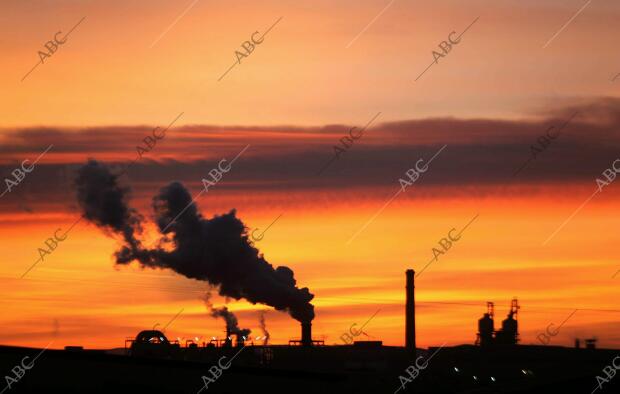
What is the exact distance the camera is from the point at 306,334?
265 ft

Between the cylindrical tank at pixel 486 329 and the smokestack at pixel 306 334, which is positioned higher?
the cylindrical tank at pixel 486 329

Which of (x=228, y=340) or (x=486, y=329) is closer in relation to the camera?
(x=228, y=340)

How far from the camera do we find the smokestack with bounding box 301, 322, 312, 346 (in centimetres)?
7981

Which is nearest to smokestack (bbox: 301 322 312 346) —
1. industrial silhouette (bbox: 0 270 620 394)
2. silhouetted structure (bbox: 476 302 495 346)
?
industrial silhouette (bbox: 0 270 620 394)

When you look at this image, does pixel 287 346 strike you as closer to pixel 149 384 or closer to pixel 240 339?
pixel 240 339

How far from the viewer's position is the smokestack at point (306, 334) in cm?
7981

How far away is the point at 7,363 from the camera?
4575cm

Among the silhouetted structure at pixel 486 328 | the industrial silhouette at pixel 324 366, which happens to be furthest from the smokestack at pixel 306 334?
the silhouetted structure at pixel 486 328

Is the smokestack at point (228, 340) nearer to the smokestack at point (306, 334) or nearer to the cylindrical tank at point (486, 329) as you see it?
the smokestack at point (306, 334)

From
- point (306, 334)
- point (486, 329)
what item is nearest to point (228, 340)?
point (306, 334)

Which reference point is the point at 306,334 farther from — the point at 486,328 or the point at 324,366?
the point at 486,328

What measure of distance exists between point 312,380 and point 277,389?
5.69ft

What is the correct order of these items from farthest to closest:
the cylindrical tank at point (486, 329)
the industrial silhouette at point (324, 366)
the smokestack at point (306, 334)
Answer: the cylindrical tank at point (486, 329)
the smokestack at point (306, 334)
the industrial silhouette at point (324, 366)

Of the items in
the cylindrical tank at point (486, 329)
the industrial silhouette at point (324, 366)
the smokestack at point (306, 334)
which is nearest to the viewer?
the industrial silhouette at point (324, 366)
